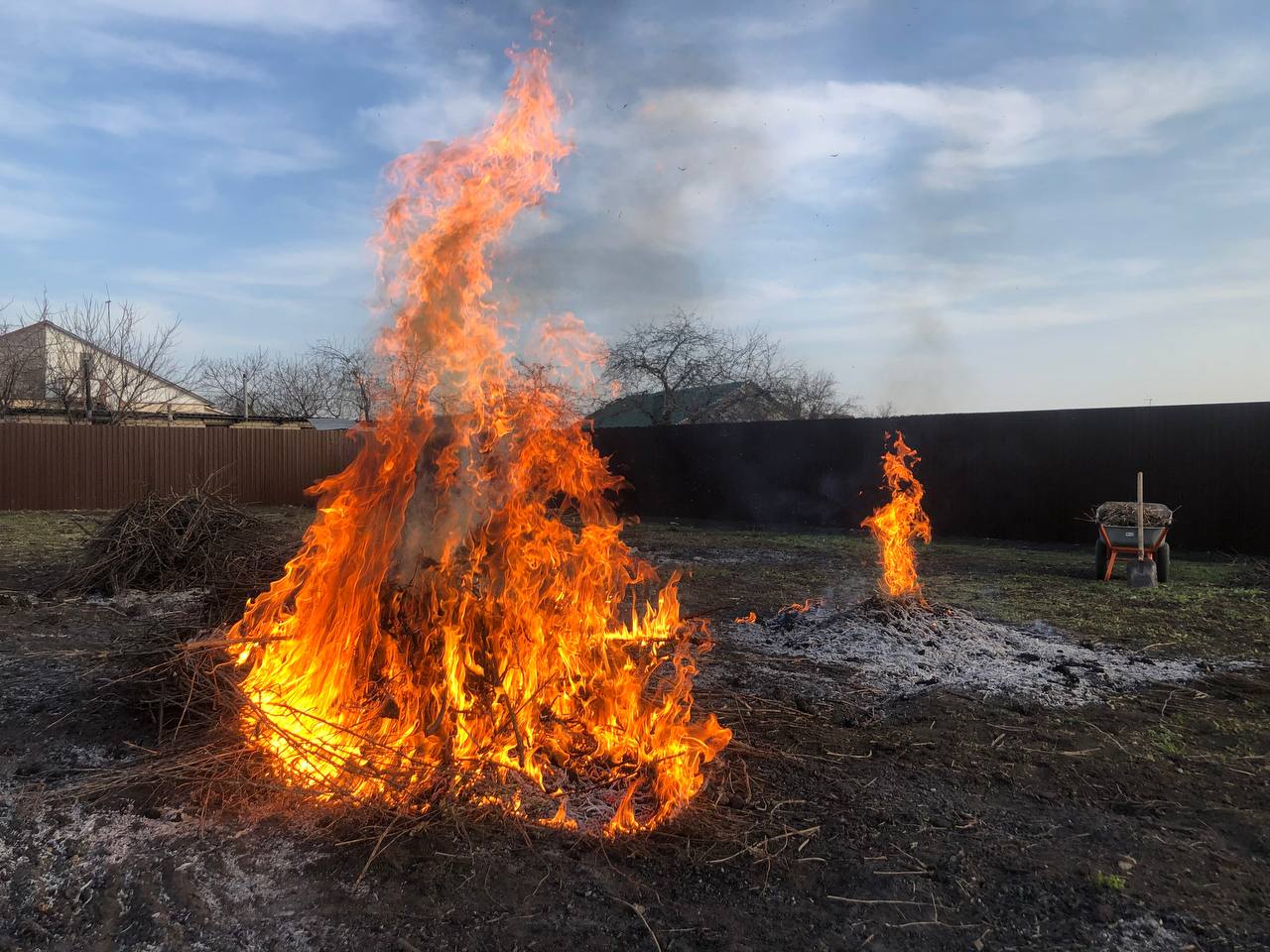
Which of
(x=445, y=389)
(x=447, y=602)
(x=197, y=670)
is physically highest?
(x=445, y=389)

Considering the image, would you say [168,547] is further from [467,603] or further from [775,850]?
[775,850]

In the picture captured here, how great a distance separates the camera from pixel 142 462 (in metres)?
19.0

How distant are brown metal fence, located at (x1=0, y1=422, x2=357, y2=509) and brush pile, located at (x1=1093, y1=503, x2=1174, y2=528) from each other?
52.7 feet

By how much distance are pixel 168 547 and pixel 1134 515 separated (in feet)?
36.1

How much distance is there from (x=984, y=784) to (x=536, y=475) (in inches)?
104

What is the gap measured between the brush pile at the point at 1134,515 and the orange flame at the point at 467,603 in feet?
23.5

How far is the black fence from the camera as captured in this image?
11.7m

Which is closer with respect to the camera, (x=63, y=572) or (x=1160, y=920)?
(x=1160, y=920)

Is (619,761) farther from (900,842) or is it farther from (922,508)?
(922,508)

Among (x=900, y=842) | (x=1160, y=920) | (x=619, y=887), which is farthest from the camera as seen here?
(x=900, y=842)

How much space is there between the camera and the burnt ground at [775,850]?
2.50 meters

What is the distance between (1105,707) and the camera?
15.3 ft

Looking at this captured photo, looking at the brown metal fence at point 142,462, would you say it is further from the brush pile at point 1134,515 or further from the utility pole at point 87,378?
the brush pile at point 1134,515

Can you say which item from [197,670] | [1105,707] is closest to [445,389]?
[197,670]
